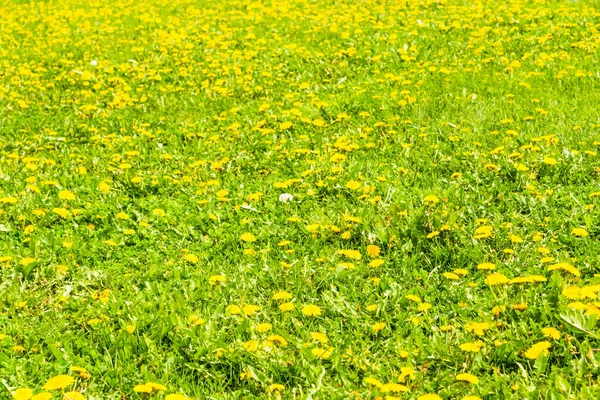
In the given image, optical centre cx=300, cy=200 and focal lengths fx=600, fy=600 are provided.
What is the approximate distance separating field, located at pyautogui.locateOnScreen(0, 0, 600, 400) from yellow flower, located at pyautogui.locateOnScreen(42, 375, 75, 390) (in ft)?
0.04

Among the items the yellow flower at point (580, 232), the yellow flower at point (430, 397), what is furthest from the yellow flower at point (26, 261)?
the yellow flower at point (580, 232)

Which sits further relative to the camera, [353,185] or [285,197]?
[285,197]

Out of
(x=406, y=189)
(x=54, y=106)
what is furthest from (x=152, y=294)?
(x=54, y=106)

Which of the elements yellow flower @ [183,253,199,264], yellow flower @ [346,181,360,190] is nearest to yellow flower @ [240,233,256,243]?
yellow flower @ [183,253,199,264]

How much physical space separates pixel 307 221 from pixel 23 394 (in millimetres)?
2187

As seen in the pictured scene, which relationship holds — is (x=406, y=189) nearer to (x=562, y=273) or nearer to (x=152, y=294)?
(x=562, y=273)

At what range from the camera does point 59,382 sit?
8.66 feet

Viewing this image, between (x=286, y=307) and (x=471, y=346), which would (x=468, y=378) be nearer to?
(x=471, y=346)

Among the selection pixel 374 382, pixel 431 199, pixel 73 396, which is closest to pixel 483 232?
pixel 431 199

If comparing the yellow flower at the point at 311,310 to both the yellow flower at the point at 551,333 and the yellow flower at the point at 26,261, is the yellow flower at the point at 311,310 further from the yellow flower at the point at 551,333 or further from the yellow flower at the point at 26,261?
the yellow flower at the point at 26,261

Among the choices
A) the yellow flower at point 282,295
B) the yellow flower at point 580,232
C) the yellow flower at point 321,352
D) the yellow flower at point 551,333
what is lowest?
the yellow flower at point 321,352

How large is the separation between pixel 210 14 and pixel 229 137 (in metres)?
5.31

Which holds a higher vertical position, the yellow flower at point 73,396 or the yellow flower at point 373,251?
the yellow flower at point 73,396

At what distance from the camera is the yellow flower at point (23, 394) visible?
257 cm
